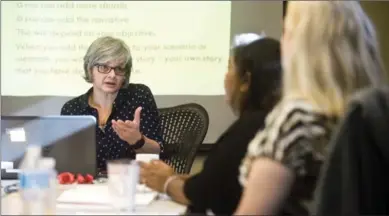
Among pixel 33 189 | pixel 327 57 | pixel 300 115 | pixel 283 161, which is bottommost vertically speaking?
pixel 33 189

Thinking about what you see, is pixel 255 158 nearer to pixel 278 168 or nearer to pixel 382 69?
pixel 278 168

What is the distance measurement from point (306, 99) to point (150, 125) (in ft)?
4.06

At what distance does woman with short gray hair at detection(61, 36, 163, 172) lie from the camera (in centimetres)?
232

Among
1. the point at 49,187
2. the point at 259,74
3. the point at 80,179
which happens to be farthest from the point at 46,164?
the point at 259,74

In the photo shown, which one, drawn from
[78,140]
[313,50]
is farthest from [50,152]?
[313,50]

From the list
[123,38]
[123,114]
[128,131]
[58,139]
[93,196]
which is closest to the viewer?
[93,196]

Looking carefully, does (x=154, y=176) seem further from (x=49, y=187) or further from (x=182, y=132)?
(x=182, y=132)

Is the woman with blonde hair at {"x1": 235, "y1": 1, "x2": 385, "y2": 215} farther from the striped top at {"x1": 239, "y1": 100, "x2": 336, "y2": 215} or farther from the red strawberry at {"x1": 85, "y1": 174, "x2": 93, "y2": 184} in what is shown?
the red strawberry at {"x1": 85, "y1": 174, "x2": 93, "y2": 184}

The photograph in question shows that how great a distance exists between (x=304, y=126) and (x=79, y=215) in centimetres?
63

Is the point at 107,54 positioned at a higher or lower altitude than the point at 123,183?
higher

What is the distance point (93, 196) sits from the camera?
1.69 m

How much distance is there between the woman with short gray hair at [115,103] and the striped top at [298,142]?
3.32 feet

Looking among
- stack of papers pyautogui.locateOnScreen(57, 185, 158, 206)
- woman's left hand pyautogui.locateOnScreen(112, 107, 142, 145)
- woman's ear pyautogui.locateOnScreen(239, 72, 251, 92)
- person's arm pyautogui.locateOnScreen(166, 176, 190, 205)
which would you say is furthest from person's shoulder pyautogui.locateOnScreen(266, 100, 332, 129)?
woman's left hand pyautogui.locateOnScreen(112, 107, 142, 145)

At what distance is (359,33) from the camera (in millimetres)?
1415
